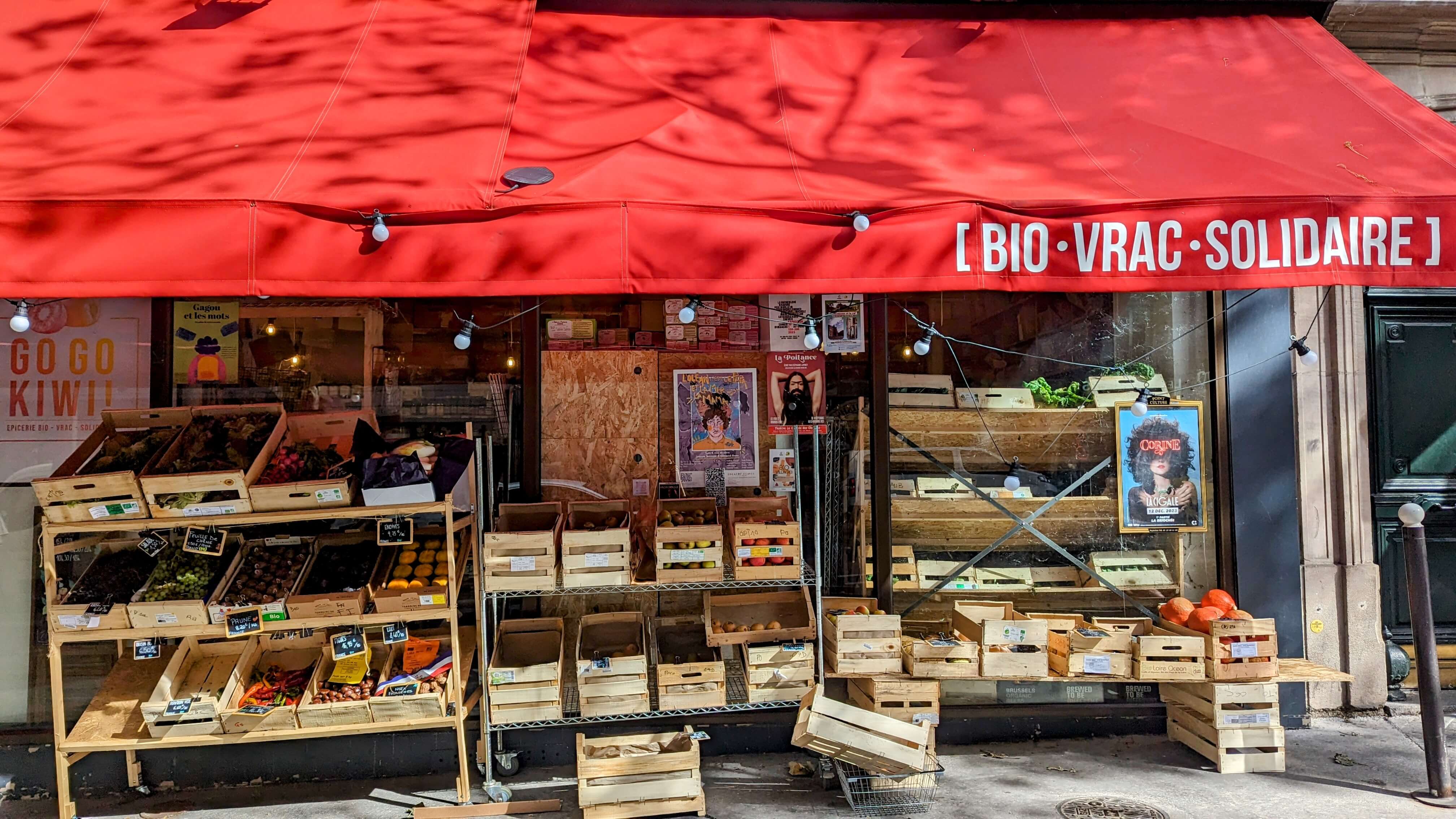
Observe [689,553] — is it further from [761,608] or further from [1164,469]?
[1164,469]

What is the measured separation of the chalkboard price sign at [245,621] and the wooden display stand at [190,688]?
1.0 inches

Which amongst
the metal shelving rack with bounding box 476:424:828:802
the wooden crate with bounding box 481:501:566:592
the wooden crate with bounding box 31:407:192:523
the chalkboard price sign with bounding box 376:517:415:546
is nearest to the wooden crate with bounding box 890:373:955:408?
the metal shelving rack with bounding box 476:424:828:802

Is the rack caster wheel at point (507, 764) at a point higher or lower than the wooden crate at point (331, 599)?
lower

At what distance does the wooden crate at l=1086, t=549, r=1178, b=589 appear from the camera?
20.7ft

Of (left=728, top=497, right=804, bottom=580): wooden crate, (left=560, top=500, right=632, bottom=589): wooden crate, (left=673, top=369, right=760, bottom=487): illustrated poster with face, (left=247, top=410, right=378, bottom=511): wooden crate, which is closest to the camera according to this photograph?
(left=247, top=410, right=378, bottom=511): wooden crate

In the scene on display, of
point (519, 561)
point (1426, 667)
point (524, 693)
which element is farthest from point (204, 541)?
point (1426, 667)

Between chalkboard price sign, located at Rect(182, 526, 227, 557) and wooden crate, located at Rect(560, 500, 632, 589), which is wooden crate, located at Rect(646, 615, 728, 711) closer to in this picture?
wooden crate, located at Rect(560, 500, 632, 589)

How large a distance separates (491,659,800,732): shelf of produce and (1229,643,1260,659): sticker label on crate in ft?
8.57

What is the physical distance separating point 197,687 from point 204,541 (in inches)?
37.2

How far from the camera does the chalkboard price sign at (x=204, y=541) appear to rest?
16.4 feet

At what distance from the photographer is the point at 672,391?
618 centimetres

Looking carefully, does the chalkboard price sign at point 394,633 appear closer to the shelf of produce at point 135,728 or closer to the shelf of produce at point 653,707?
the shelf of produce at point 135,728

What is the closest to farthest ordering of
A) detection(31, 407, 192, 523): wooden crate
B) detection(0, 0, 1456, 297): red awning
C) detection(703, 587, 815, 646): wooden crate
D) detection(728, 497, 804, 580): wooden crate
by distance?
detection(0, 0, 1456, 297): red awning → detection(31, 407, 192, 523): wooden crate → detection(728, 497, 804, 580): wooden crate → detection(703, 587, 815, 646): wooden crate

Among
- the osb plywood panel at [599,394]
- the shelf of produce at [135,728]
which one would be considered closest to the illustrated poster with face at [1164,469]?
the osb plywood panel at [599,394]
